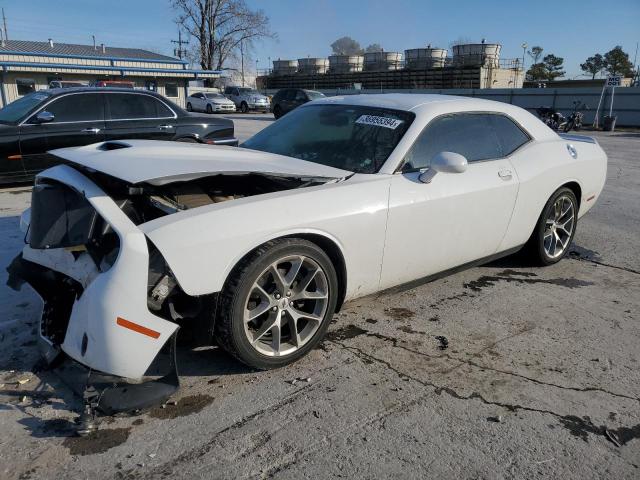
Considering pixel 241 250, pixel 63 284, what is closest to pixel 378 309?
pixel 241 250

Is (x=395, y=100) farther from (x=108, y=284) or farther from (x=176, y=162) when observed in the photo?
(x=108, y=284)

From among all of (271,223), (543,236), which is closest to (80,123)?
(271,223)

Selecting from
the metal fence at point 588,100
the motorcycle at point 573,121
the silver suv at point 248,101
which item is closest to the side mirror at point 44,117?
the motorcycle at point 573,121

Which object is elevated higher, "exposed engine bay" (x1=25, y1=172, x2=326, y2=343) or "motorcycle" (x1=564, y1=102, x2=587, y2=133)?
"exposed engine bay" (x1=25, y1=172, x2=326, y2=343)

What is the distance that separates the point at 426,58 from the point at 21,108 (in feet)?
174

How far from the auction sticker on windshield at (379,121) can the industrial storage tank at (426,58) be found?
54057 mm

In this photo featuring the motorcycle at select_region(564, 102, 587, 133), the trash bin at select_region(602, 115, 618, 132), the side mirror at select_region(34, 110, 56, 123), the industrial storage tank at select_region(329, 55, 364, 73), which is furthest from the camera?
the industrial storage tank at select_region(329, 55, 364, 73)

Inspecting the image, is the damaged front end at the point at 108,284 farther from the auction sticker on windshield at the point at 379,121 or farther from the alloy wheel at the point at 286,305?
the auction sticker on windshield at the point at 379,121

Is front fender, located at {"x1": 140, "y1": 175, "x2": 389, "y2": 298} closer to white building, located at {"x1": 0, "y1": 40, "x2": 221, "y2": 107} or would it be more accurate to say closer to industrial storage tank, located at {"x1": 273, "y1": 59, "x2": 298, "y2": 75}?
white building, located at {"x1": 0, "y1": 40, "x2": 221, "y2": 107}

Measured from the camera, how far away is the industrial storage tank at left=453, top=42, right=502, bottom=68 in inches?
1956

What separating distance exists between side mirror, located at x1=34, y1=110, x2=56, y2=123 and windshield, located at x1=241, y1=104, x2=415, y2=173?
14.2 feet

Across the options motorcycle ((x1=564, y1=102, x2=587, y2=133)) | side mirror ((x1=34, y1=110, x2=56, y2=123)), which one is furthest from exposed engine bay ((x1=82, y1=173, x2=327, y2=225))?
motorcycle ((x1=564, y1=102, x2=587, y2=133))

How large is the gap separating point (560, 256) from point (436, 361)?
8.13ft

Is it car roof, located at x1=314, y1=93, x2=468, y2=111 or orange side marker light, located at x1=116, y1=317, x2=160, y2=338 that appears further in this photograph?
car roof, located at x1=314, y1=93, x2=468, y2=111
